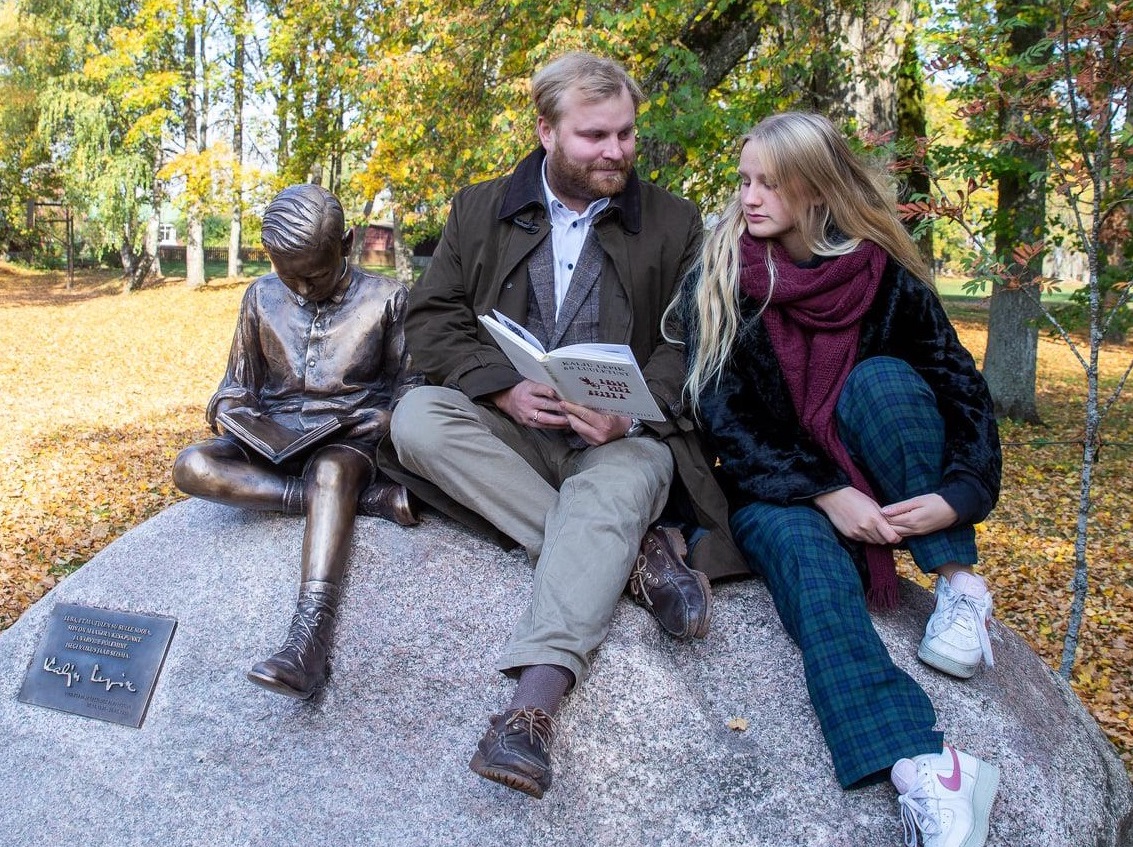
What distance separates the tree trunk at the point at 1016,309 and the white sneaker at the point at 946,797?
668cm

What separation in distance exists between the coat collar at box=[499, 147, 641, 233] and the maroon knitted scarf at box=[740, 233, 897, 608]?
0.50 m

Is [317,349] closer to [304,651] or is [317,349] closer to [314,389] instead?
[314,389]

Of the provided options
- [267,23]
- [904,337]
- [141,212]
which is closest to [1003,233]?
[904,337]

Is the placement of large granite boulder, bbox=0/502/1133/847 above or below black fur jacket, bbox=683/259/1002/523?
below

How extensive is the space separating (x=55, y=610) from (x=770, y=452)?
2468mm

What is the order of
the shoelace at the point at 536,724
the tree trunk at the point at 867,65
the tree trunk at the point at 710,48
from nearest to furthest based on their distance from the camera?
the shoelace at the point at 536,724 → the tree trunk at the point at 867,65 → the tree trunk at the point at 710,48

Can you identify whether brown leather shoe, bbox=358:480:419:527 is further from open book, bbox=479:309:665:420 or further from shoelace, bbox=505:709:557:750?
shoelace, bbox=505:709:557:750

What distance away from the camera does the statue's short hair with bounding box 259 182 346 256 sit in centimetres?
330

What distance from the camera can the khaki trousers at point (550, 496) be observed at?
8.88 feet

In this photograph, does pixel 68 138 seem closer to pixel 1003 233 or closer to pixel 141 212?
pixel 141 212

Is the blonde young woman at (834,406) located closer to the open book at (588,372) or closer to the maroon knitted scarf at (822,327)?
the maroon knitted scarf at (822,327)

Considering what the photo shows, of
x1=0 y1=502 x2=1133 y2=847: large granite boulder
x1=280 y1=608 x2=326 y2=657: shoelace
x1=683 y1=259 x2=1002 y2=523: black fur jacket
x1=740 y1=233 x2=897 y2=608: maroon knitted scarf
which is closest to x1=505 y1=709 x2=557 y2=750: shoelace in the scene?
x1=0 y1=502 x2=1133 y2=847: large granite boulder
